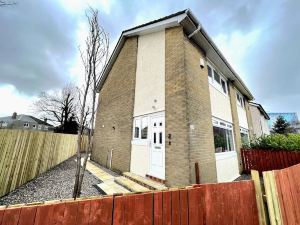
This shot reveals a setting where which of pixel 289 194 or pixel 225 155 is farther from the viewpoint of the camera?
pixel 225 155

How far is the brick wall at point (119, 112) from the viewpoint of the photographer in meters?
8.66

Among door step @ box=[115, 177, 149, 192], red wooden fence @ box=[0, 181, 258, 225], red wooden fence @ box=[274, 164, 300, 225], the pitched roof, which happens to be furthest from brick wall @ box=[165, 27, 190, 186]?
red wooden fence @ box=[0, 181, 258, 225]

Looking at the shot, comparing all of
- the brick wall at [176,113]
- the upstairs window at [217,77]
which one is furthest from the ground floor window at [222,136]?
the brick wall at [176,113]

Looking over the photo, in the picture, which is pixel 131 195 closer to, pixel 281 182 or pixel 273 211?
pixel 273 211

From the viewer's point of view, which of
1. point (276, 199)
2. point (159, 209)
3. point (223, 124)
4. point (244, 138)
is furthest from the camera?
point (244, 138)

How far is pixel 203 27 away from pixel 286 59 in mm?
29239

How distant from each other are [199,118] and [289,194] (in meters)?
3.84

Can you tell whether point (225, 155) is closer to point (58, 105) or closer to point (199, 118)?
point (199, 118)

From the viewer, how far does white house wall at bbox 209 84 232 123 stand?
27.8 ft

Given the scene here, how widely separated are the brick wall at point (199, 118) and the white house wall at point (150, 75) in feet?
4.16

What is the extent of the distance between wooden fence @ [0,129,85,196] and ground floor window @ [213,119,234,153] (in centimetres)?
833

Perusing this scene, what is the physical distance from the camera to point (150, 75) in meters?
7.98

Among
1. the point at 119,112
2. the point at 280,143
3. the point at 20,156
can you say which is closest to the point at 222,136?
the point at 280,143

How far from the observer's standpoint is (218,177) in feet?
23.8
